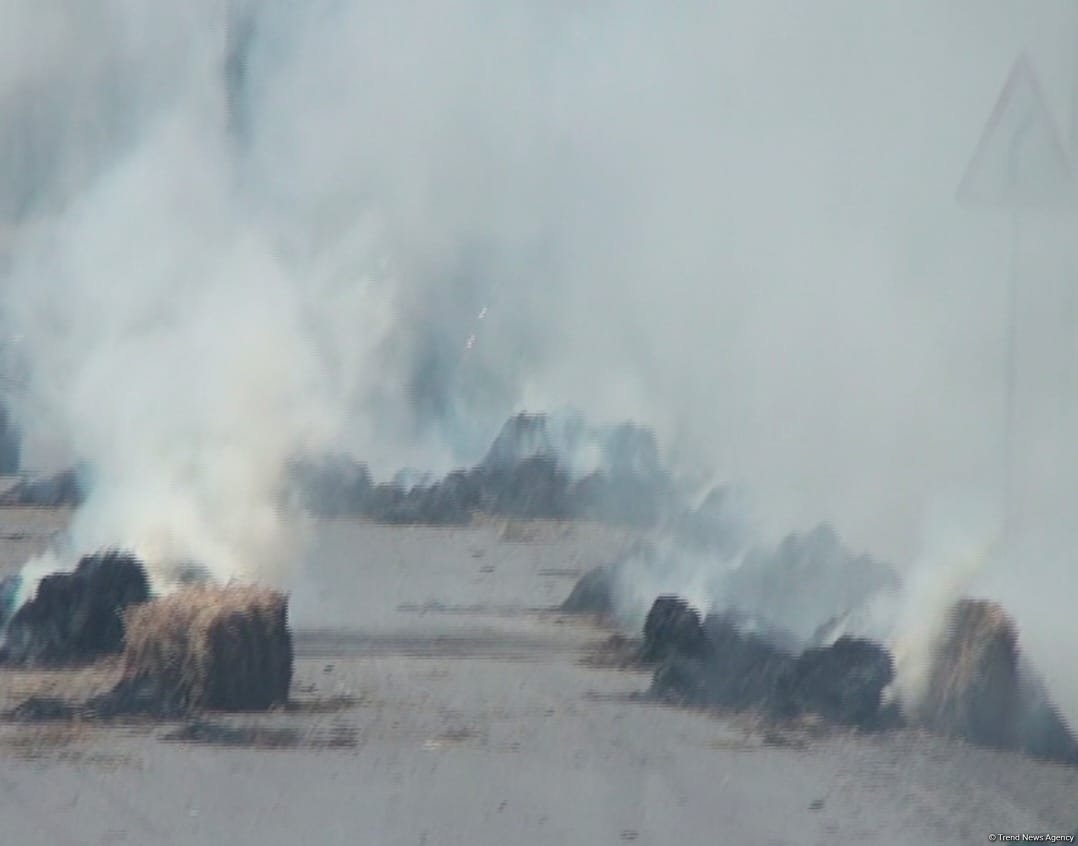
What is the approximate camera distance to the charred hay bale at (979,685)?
24.3 feet

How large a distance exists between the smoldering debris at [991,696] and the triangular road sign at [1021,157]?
Answer: 171 inches

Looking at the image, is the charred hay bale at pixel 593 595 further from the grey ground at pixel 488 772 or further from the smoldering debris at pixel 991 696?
the smoldering debris at pixel 991 696

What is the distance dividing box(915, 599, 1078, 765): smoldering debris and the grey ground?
0.13 metres

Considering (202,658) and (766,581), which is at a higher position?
(766,581)

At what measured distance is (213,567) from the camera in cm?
902

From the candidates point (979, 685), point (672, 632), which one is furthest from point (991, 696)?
point (672, 632)

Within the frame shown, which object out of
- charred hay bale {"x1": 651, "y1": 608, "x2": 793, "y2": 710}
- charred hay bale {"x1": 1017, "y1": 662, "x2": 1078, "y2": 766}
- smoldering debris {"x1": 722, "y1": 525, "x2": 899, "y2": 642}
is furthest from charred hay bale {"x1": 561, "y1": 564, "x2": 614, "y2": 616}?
charred hay bale {"x1": 1017, "y1": 662, "x2": 1078, "y2": 766}

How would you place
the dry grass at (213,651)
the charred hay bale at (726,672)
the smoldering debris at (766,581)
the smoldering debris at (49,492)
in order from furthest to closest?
1. the smoldering debris at (49,492)
2. the smoldering debris at (766,581)
3. the charred hay bale at (726,672)
4. the dry grass at (213,651)

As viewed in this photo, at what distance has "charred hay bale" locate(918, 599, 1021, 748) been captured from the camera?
7.39 metres

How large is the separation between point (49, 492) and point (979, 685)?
590cm

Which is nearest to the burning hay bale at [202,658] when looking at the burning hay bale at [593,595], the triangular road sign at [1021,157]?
the burning hay bale at [593,595]

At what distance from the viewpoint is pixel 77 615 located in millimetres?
8297

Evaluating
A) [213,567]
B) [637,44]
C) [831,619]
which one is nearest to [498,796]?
[831,619]

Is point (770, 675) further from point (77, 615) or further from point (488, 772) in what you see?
point (77, 615)
